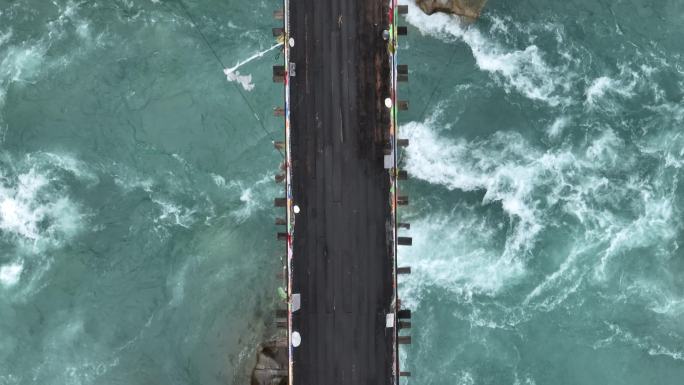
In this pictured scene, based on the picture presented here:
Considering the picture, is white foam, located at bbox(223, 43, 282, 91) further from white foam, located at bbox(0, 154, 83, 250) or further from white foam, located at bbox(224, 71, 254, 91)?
white foam, located at bbox(0, 154, 83, 250)

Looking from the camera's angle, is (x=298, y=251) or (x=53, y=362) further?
(x=53, y=362)

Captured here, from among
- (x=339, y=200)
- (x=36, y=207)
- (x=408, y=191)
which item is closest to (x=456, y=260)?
(x=408, y=191)

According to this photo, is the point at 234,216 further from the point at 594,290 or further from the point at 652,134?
the point at 652,134

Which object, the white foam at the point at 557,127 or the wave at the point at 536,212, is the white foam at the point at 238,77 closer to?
the wave at the point at 536,212

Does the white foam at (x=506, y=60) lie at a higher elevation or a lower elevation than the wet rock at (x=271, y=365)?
higher

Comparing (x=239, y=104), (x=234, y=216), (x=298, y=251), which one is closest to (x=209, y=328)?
(x=234, y=216)

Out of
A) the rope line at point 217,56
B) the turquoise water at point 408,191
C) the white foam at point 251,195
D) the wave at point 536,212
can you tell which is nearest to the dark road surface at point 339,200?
the turquoise water at point 408,191
